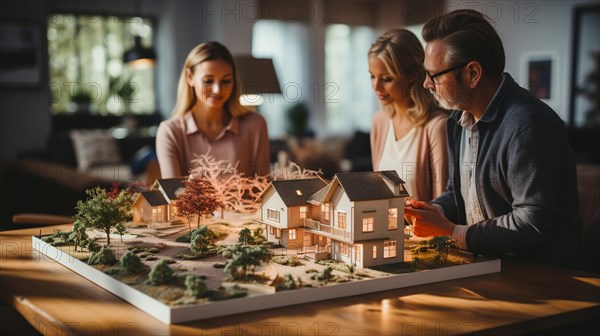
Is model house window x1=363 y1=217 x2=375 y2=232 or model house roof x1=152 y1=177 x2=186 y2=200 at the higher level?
model house roof x1=152 y1=177 x2=186 y2=200

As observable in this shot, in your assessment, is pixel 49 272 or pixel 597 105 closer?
pixel 49 272

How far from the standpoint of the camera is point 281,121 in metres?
10.6

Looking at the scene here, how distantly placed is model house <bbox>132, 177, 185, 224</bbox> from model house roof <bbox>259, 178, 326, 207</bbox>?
0.50m

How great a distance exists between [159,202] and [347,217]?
858 mm

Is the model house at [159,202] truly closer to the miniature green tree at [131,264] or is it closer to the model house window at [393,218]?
the miniature green tree at [131,264]

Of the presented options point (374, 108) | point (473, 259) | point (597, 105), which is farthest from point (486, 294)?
point (374, 108)

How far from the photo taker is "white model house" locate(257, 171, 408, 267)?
1728mm

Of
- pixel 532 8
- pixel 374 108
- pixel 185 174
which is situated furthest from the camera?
pixel 374 108

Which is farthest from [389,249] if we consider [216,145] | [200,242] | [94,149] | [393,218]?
[94,149]

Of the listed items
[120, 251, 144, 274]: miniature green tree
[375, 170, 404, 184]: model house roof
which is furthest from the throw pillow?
[375, 170, 404, 184]: model house roof

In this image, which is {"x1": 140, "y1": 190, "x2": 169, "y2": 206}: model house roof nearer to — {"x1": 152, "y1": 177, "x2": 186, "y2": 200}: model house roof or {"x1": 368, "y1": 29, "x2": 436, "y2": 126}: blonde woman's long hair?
{"x1": 152, "y1": 177, "x2": 186, "y2": 200}: model house roof

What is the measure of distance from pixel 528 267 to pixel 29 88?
7.86m

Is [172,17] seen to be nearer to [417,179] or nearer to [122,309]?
[417,179]

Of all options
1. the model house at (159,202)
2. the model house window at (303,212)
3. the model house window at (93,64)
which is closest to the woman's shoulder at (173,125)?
the model house at (159,202)
